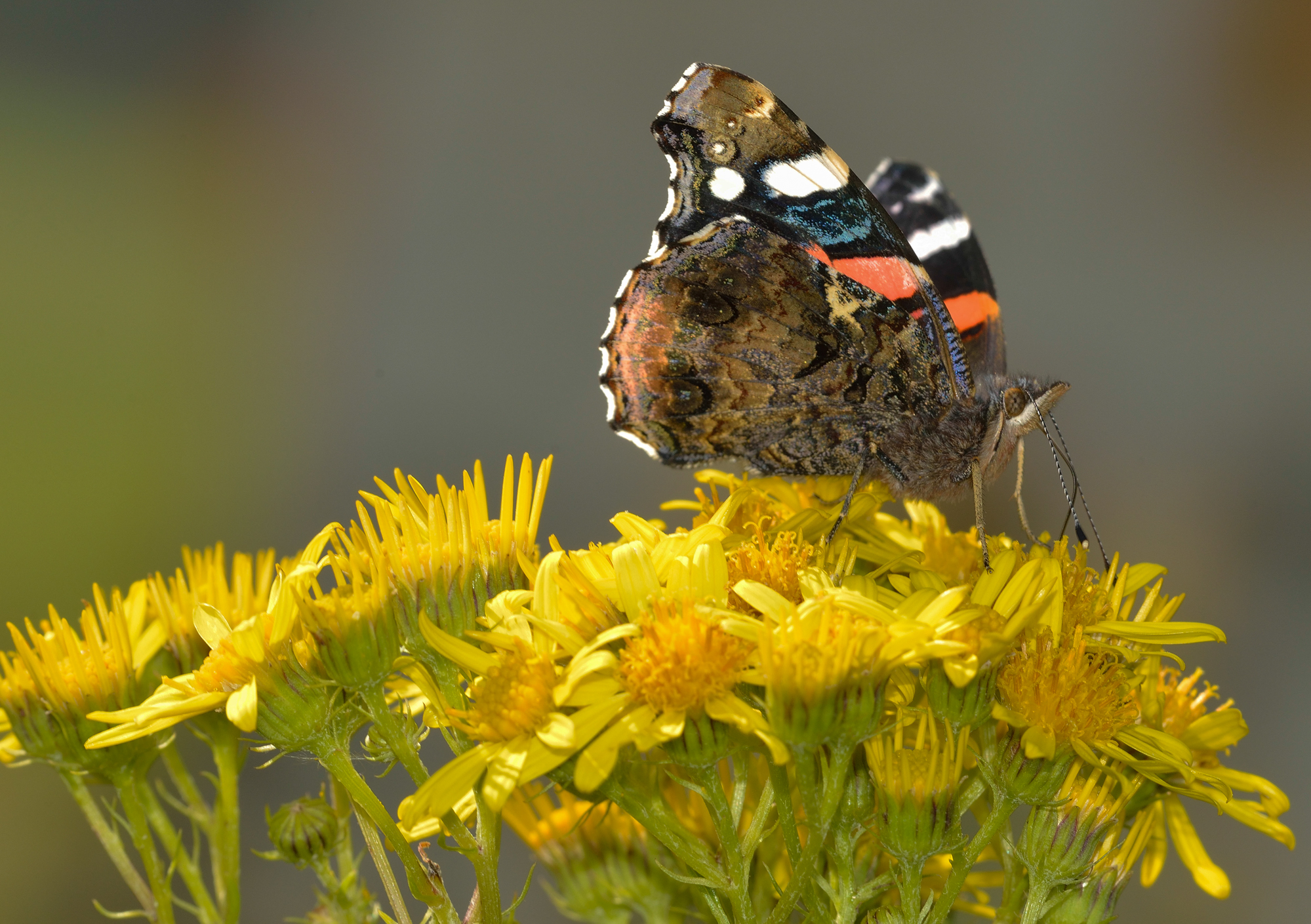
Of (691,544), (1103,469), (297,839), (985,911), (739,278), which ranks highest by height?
(739,278)

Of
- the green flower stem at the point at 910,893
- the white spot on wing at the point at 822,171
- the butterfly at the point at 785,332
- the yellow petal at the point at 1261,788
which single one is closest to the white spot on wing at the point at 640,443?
the butterfly at the point at 785,332

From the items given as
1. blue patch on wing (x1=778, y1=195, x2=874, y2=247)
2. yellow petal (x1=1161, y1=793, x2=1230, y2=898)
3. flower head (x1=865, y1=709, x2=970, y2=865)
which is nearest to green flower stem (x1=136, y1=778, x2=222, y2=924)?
flower head (x1=865, y1=709, x2=970, y2=865)

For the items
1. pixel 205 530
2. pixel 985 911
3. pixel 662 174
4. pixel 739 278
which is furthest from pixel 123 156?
pixel 985 911

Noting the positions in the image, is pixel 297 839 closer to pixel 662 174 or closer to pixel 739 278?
pixel 739 278

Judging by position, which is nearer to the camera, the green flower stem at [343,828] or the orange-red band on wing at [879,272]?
the green flower stem at [343,828]

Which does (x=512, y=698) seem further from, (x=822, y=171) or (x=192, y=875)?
(x=822, y=171)

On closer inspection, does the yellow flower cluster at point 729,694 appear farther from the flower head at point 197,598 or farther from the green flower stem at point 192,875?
the green flower stem at point 192,875
